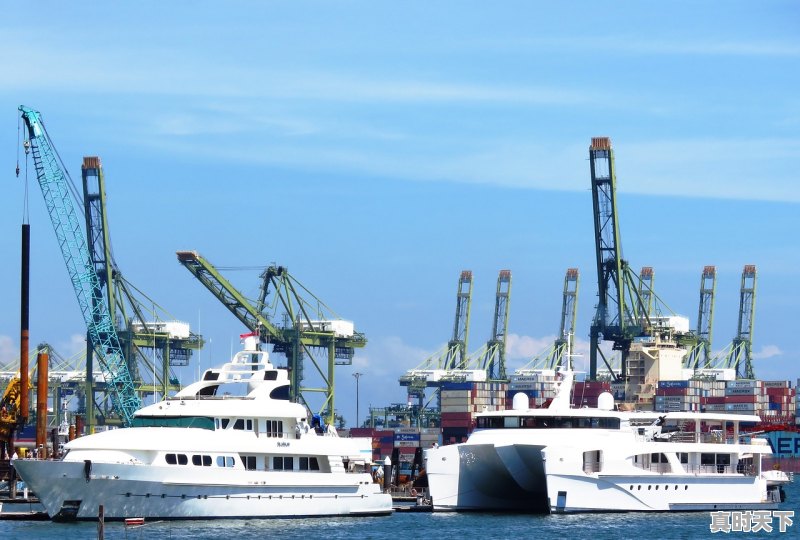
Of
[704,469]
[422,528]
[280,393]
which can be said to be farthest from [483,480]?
[280,393]

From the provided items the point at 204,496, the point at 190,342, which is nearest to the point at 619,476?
the point at 204,496

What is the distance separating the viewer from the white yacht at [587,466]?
202 ft

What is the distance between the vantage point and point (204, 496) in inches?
2151

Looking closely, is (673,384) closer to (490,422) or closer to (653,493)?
(490,422)

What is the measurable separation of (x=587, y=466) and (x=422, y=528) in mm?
7407

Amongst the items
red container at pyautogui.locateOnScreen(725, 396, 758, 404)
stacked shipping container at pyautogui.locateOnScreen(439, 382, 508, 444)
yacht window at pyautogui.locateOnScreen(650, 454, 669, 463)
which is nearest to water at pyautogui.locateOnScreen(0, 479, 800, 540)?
yacht window at pyautogui.locateOnScreen(650, 454, 669, 463)

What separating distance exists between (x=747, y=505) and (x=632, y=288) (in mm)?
89267

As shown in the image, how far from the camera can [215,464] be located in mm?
54875

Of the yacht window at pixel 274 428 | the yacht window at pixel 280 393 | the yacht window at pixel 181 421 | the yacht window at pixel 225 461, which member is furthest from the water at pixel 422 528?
the yacht window at pixel 280 393

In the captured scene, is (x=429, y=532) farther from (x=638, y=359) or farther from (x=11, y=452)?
(x=638, y=359)

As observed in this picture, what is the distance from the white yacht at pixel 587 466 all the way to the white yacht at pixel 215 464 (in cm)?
557

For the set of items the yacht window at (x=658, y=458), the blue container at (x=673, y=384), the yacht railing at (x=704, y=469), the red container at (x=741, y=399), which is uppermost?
the blue container at (x=673, y=384)

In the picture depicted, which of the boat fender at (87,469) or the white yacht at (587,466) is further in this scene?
the white yacht at (587,466)

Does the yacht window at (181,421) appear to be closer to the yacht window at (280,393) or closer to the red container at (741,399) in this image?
the yacht window at (280,393)
